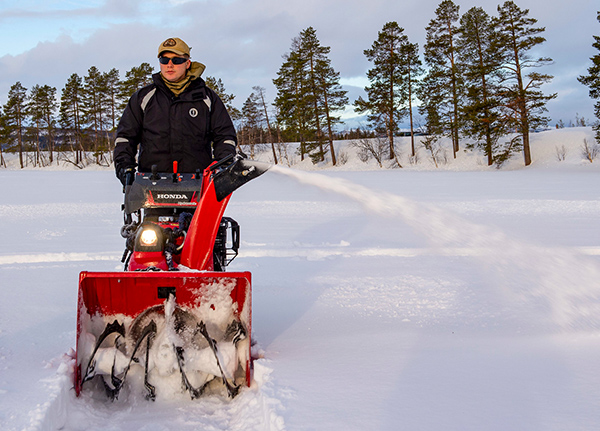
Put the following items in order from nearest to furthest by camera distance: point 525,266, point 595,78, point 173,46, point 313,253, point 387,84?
point 173,46 < point 525,266 < point 313,253 < point 595,78 < point 387,84

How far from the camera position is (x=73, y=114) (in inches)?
2384

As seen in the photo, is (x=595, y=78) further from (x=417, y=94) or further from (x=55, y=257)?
(x=55, y=257)

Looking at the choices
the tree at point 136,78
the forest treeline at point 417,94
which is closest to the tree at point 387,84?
the forest treeline at point 417,94

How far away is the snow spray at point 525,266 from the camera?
4441 mm

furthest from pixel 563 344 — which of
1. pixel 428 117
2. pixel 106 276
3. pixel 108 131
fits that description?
pixel 108 131

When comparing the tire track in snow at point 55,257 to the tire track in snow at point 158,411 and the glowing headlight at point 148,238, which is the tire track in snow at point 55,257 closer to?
the glowing headlight at point 148,238

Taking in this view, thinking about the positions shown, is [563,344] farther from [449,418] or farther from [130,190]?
[130,190]

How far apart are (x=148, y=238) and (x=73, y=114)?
214 ft

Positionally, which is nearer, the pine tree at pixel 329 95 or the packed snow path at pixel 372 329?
the packed snow path at pixel 372 329

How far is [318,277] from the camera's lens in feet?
19.7

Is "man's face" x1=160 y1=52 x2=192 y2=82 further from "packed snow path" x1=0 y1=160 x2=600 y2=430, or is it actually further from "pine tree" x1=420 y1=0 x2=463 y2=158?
"pine tree" x1=420 y1=0 x2=463 y2=158

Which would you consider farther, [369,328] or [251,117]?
[251,117]

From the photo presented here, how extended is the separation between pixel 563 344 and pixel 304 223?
24.8 ft

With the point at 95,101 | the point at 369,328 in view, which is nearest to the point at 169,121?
the point at 369,328
